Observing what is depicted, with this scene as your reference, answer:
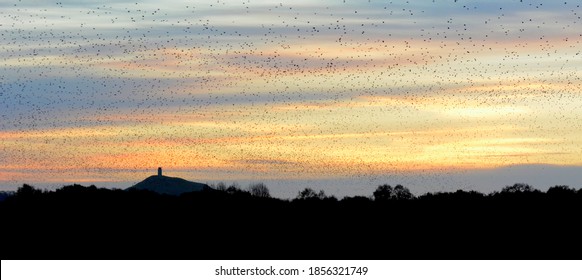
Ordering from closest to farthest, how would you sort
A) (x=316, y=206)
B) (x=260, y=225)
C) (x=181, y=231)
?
1. (x=181, y=231)
2. (x=260, y=225)
3. (x=316, y=206)

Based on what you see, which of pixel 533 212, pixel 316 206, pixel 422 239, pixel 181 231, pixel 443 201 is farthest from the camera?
pixel 443 201

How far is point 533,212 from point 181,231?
44.6 metres

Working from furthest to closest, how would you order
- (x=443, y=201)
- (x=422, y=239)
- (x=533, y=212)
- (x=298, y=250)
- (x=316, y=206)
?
(x=443, y=201) < (x=316, y=206) < (x=533, y=212) < (x=422, y=239) < (x=298, y=250)

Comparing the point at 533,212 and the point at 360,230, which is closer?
the point at 360,230

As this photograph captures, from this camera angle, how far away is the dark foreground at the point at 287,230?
9331cm

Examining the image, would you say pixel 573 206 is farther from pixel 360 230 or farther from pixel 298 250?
pixel 298 250

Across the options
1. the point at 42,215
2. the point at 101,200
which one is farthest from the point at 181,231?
the point at 101,200

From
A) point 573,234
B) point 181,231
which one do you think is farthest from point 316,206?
point 573,234

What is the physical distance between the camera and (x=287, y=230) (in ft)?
366

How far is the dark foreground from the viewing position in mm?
93312

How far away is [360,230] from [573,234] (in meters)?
21.0

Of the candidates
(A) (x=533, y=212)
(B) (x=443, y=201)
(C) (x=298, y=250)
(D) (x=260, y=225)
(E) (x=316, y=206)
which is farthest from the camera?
(B) (x=443, y=201)

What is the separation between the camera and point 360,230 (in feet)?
365

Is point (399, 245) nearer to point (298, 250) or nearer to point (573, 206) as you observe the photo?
point (298, 250)
